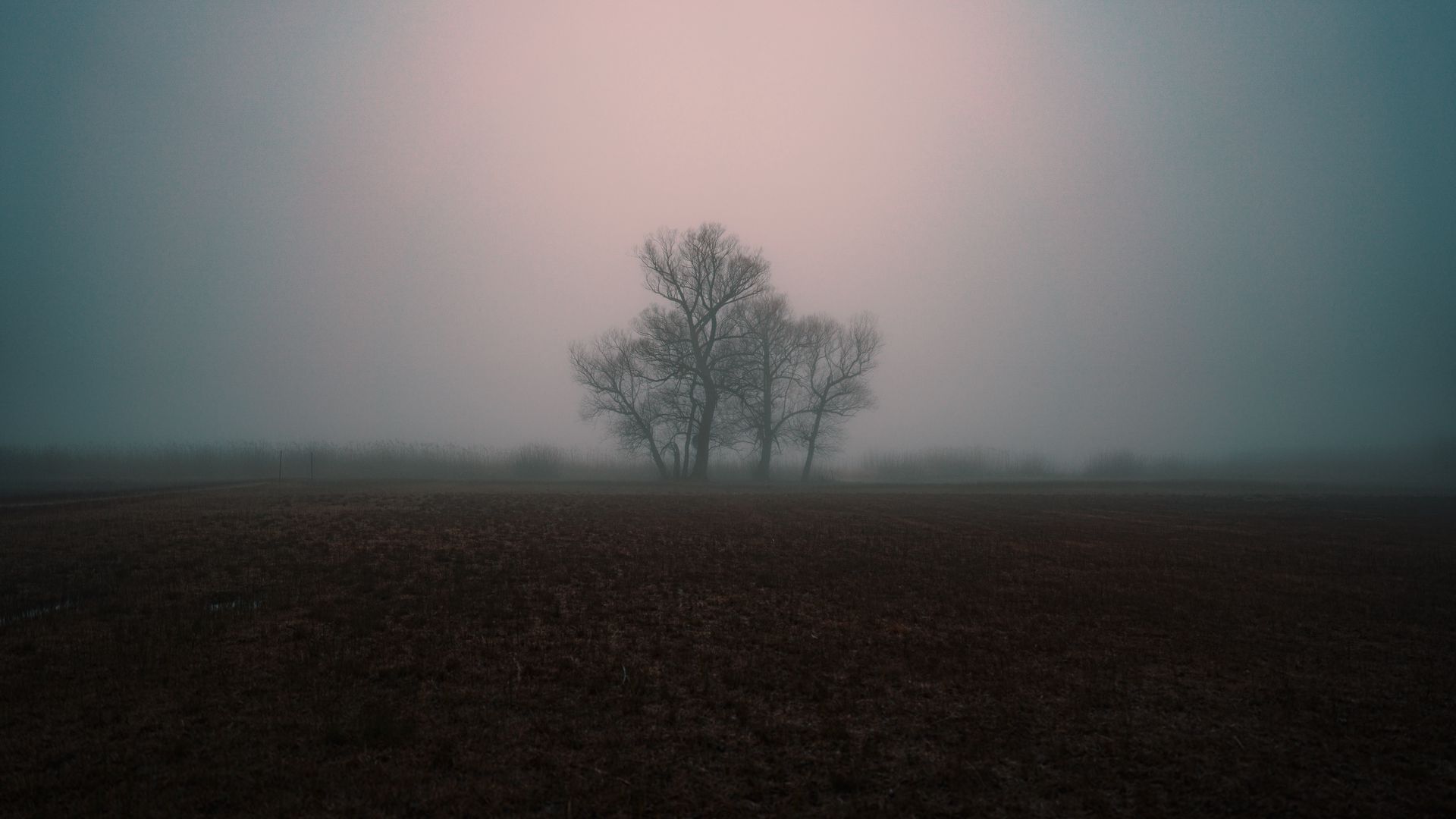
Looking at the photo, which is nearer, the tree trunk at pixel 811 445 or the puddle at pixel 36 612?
the puddle at pixel 36 612

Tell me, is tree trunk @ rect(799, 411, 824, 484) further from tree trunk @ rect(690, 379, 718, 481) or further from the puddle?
the puddle

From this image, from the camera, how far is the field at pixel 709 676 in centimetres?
455

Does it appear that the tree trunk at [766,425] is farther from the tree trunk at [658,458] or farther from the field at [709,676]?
the field at [709,676]

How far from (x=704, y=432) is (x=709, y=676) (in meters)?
32.4

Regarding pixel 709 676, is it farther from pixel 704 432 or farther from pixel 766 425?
pixel 766 425

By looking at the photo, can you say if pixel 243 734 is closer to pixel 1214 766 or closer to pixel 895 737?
pixel 895 737

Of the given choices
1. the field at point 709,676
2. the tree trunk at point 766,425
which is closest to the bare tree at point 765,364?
the tree trunk at point 766,425

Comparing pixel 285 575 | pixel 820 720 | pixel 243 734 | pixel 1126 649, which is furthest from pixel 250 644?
pixel 1126 649

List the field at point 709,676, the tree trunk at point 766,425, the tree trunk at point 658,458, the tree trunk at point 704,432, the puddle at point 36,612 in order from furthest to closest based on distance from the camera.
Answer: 1. the tree trunk at point 766,425
2. the tree trunk at point 658,458
3. the tree trunk at point 704,432
4. the puddle at point 36,612
5. the field at point 709,676

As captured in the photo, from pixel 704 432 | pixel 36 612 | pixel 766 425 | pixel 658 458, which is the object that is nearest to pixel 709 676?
pixel 36 612

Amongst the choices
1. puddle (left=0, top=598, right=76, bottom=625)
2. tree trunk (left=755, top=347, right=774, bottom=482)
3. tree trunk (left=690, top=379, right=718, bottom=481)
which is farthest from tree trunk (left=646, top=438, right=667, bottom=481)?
puddle (left=0, top=598, right=76, bottom=625)

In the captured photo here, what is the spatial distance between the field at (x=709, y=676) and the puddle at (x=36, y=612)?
50 millimetres

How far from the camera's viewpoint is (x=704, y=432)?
128ft

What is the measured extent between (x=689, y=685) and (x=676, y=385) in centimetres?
3373
